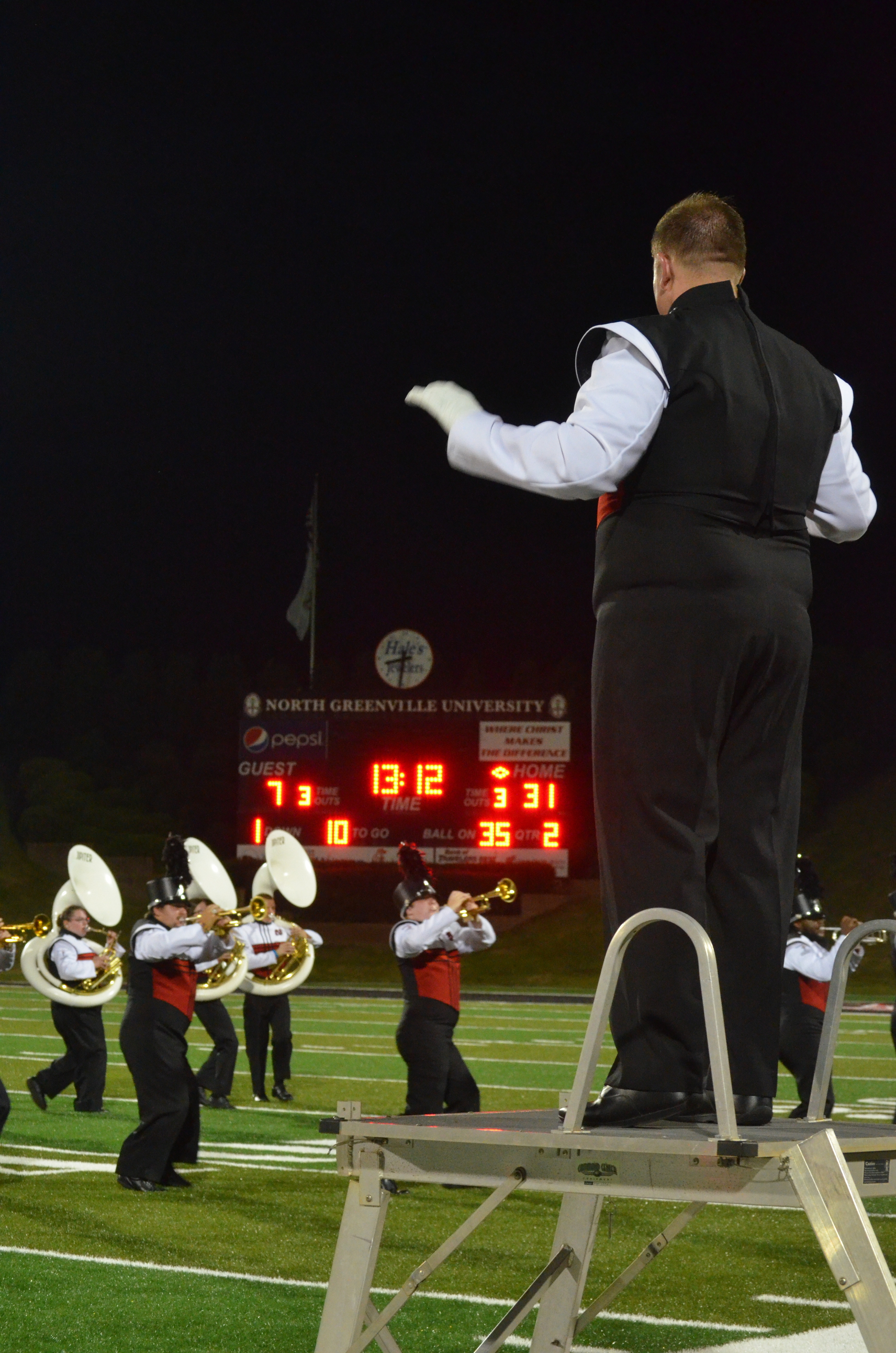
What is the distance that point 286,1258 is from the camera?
6910 millimetres

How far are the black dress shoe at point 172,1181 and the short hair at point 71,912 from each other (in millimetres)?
5490

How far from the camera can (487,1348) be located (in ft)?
10.4

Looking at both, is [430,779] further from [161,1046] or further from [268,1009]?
[161,1046]

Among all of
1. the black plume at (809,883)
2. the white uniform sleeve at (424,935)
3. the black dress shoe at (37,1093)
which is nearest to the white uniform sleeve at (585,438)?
the white uniform sleeve at (424,935)

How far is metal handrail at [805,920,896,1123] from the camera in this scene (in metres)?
2.95

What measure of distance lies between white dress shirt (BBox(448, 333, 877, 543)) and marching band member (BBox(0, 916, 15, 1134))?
266 inches

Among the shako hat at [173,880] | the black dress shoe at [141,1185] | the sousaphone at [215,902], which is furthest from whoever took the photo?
the sousaphone at [215,902]

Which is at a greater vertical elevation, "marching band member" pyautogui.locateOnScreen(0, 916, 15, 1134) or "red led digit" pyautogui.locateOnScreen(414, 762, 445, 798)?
"red led digit" pyautogui.locateOnScreen(414, 762, 445, 798)

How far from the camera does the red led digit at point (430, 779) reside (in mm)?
32031

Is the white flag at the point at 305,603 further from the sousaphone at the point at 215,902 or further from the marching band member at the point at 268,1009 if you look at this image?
the marching band member at the point at 268,1009

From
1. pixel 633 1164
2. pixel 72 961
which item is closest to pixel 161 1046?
pixel 72 961

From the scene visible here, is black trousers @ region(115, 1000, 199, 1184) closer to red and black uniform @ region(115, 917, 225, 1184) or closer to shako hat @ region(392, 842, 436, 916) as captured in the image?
red and black uniform @ region(115, 917, 225, 1184)

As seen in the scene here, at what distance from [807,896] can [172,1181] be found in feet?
19.9

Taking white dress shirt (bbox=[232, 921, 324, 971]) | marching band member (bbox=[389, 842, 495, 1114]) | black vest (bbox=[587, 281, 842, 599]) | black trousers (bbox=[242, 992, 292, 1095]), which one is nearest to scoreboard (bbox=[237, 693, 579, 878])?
white dress shirt (bbox=[232, 921, 324, 971])
